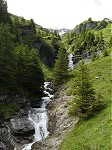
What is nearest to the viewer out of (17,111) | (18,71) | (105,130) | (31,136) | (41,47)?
(105,130)

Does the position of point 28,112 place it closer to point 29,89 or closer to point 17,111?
point 17,111

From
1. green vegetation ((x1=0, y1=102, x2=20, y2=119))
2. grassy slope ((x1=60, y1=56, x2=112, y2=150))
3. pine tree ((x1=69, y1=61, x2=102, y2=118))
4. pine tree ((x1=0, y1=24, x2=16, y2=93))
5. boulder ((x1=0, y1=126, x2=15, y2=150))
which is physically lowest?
boulder ((x1=0, y1=126, x2=15, y2=150))

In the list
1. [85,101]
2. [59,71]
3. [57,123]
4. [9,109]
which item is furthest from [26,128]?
[59,71]

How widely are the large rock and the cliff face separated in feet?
12.2

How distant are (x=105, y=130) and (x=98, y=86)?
23.2 m

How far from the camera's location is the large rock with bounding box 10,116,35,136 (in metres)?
46.1

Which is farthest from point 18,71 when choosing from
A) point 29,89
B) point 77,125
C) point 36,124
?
point 77,125

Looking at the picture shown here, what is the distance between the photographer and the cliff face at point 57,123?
40594mm

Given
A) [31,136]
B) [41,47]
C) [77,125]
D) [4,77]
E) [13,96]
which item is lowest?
[31,136]

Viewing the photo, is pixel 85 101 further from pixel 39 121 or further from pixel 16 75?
pixel 16 75

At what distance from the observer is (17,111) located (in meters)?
51.1

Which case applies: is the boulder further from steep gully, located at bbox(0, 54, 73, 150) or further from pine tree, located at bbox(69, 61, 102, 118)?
pine tree, located at bbox(69, 61, 102, 118)

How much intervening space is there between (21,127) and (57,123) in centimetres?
677

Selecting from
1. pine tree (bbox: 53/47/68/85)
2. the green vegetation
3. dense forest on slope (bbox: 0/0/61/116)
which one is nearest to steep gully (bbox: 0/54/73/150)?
the green vegetation
